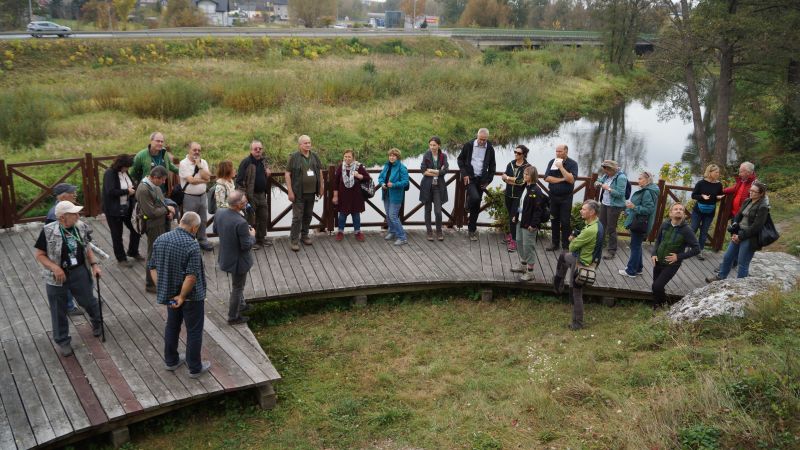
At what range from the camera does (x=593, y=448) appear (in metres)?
5.05

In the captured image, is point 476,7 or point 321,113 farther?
point 476,7

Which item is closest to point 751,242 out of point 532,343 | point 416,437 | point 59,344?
point 532,343

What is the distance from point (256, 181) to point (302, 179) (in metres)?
0.68

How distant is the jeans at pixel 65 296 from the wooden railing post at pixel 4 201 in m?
4.34

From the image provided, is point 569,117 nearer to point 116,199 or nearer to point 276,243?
point 276,243

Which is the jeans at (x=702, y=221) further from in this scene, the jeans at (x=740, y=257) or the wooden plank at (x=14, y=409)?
the wooden plank at (x=14, y=409)

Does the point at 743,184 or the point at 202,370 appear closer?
Result: the point at 202,370

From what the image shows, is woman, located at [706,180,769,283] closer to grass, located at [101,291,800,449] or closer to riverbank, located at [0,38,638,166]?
grass, located at [101,291,800,449]

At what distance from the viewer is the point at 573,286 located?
24.9ft

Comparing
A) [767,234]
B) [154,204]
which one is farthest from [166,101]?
[767,234]

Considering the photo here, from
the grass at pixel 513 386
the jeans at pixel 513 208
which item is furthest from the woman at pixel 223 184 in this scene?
the jeans at pixel 513 208

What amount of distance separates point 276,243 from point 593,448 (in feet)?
20.0

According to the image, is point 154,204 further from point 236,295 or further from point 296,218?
point 296,218

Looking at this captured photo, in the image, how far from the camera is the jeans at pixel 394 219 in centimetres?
980
